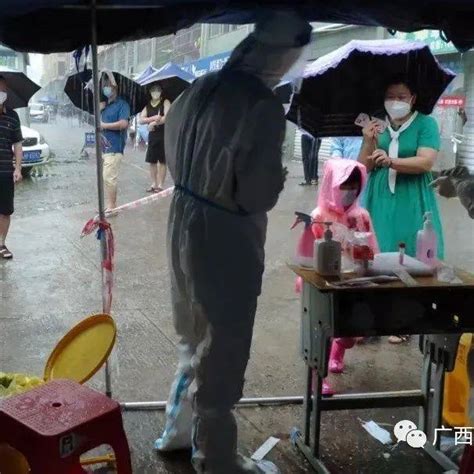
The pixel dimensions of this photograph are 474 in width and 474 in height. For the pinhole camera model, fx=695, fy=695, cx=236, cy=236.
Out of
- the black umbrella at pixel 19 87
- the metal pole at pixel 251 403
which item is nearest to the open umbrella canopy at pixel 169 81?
the black umbrella at pixel 19 87

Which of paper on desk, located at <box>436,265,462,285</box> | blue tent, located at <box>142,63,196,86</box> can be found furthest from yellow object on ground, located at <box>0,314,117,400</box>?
blue tent, located at <box>142,63,196,86</box>

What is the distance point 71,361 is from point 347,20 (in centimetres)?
200

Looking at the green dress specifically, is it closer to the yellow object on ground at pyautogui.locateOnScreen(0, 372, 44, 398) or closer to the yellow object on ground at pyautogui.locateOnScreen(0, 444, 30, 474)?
the yellow object on ground at pyautogui.locateOnScreen(0, 372, 44, 398)

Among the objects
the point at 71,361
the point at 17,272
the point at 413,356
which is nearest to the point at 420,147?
the point at 413,356

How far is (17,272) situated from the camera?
6480mm

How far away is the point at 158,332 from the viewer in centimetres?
504

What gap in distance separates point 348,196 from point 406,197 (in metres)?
0.63

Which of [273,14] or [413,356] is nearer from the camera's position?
[273,14]

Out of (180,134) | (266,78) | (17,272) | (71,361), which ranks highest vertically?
(266,78)

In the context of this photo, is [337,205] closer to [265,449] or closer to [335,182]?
[335,182]

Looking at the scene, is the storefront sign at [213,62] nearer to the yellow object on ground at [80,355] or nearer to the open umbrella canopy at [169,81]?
the open umbrella canopy at [169,81]

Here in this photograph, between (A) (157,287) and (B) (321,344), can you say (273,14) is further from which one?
(A) (157,287)

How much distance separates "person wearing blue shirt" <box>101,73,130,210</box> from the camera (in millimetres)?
5990

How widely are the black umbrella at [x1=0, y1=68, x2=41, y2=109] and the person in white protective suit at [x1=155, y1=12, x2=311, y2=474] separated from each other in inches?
198
